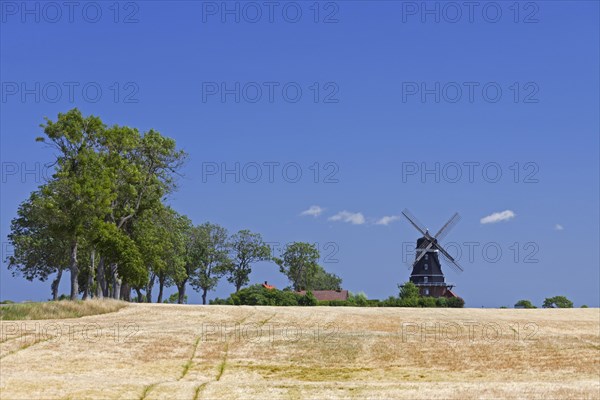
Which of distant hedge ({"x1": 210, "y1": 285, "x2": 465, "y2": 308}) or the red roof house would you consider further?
the red roof house

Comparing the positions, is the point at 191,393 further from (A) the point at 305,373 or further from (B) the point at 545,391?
(B) the point at 545,391

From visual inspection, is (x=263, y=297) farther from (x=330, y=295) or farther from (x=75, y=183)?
(x=330, y=295)

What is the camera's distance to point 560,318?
238ft

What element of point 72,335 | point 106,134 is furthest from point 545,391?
point 106,134

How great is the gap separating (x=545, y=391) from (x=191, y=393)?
17427mm

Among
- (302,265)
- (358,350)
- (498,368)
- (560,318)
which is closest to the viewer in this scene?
(498,368)

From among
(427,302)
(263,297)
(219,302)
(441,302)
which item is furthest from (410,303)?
(219,302)

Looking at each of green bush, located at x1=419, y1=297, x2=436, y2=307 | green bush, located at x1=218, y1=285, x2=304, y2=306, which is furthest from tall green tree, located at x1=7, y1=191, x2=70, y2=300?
green bush, located at x1=419, y1=297, x2=436, y2=307

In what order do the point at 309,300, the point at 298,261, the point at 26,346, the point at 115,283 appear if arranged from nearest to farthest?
the point at 26,346, the point at 115,283, the point at 309,300, the point at 298,261

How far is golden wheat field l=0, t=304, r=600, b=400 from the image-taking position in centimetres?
3547

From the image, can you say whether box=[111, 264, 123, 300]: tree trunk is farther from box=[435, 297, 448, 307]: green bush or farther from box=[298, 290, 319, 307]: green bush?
box=[435, 297, 448, 307]: green bush

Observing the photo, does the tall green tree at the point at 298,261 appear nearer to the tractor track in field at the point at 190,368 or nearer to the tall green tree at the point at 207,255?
the tall green tree at the point at 207,255

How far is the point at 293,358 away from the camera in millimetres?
46188

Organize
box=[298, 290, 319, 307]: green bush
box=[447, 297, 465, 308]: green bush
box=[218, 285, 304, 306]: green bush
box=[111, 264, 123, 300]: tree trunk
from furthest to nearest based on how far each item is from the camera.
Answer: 1. box=[218, 285, 304, 306]: green bush
2. box=[298, 290, 319, 307]: green bush
3. box=[447, 297, 465, 308]: green bush
4. box=[111, 264, 123, 300]: tree trunk
